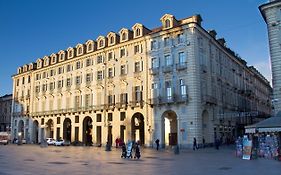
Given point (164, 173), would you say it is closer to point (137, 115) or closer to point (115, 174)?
point (115, 174)

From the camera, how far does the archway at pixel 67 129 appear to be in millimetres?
65875

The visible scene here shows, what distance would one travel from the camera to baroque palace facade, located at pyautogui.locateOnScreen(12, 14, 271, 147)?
46.7m

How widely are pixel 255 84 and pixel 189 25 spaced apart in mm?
40882

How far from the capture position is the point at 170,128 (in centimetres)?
5122

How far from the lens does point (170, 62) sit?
160ft

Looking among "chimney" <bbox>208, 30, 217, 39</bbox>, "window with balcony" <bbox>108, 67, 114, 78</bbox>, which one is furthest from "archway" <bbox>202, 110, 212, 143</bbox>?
"window with balcony" <bbox>108, 67, 114, 78</bbox>

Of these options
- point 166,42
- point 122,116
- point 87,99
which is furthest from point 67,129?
point 166,42

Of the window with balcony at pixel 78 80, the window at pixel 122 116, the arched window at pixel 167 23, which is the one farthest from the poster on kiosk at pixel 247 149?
the window with balcony at pixel 78 80

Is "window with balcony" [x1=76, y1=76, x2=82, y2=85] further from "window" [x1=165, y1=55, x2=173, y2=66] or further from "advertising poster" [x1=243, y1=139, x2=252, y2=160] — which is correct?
"advertising poster" [x1=243, y1=139, x2=252, y2=160]

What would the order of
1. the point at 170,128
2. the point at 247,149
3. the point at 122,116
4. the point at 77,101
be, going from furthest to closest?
the point at 77,101, the point at 122,116, the point at 170,128, the point at 247,149

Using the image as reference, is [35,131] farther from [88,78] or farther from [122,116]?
[122,116]

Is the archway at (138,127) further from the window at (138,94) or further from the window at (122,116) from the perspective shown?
the window at (138,94)

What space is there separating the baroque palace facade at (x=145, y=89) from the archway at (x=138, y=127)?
0.56 feet

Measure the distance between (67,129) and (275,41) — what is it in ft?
158
